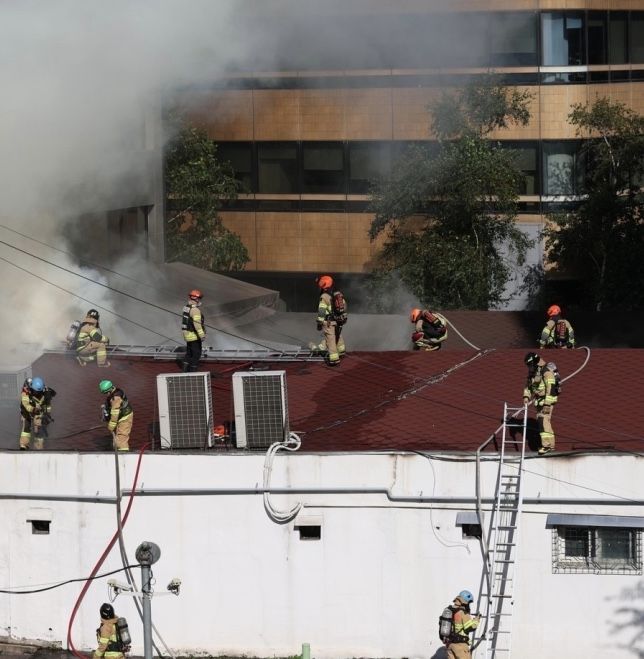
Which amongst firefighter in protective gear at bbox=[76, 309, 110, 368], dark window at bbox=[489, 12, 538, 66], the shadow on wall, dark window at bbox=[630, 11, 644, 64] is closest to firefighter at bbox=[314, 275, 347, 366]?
firefighter in protective gear at bbox=[76, 309, 110, 368]

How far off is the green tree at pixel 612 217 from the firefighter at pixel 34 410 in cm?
1919

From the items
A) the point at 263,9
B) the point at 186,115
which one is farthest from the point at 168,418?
the point at 186,115

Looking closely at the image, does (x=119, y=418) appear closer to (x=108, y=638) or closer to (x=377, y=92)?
(x=108, y=638)

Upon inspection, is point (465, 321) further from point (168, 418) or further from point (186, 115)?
point (186, 115)

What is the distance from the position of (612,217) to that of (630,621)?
63.9ft

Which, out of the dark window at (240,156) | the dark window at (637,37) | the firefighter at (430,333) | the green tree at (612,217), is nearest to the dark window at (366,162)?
the dark window at (240,156)

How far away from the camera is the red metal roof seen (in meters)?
20.1

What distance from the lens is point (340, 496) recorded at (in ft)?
62.3

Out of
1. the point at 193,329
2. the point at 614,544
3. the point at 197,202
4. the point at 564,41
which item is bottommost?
the point at 614,544

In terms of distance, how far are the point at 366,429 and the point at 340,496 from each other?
5.89ft

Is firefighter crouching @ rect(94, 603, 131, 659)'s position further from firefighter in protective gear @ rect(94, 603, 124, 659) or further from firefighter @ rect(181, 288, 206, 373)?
firefighter @ rect(181, 288, 206, 373)

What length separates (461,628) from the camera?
693 inches

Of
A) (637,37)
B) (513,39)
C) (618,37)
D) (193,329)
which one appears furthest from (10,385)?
(637,37)

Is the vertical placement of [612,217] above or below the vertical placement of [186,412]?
above
